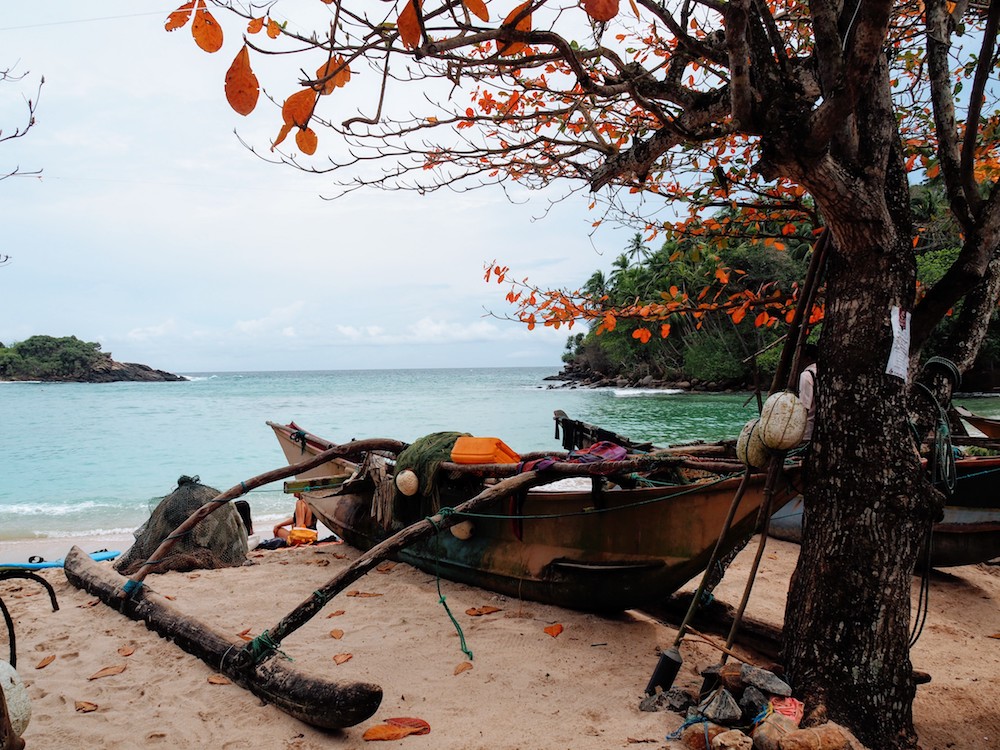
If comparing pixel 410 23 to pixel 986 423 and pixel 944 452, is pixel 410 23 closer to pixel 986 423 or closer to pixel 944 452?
pixel 944 452

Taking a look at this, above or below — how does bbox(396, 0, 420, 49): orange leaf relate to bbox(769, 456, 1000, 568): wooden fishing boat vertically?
above

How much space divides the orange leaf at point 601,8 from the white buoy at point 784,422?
6.62 ft

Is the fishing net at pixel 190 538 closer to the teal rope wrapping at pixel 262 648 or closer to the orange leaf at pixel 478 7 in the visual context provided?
the teal rope wrapping at pixel 262 648

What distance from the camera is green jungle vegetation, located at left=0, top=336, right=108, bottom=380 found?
70750 mm

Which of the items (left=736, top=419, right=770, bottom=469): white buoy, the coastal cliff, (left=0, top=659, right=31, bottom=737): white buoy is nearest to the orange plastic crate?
(left=736, top=419, right=770, bottom=469): white buoy

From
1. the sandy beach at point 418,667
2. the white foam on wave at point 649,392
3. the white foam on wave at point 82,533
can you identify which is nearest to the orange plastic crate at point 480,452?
the sandy beach at point 418,667

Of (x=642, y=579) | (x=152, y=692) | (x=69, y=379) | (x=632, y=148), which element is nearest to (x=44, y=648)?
(x=152, y=692)

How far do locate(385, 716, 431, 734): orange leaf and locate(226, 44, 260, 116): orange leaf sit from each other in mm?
2834

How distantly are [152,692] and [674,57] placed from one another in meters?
4.50

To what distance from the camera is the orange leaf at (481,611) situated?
469cm

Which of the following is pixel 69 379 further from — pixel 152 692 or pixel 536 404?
pixel 152 692

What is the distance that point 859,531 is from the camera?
3025 mm

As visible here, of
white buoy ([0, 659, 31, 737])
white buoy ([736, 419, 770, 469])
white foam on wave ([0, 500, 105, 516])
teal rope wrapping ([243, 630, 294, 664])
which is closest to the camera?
white buoy ([0, 659, 31, 737])

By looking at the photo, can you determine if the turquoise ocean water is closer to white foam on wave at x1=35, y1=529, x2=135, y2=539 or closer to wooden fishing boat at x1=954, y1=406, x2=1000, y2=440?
white foam on wave at x1=35, y1=529, x2=135, y2=539
